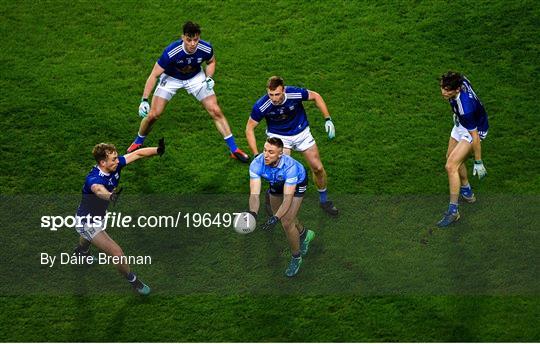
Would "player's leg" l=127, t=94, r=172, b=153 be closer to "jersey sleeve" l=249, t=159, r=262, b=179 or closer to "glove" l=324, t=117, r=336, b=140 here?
"glove" l=324, t=117, r=336, b=140

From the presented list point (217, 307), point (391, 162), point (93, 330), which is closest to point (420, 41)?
point (391, 162)

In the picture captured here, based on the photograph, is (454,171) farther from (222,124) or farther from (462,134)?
(222,124)

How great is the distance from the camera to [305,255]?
1234cm

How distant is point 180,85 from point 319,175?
104 inches

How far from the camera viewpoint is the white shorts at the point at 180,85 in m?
13.7

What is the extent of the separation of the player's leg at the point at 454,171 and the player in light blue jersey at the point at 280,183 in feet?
7.27

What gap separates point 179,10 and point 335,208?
19.4 ft

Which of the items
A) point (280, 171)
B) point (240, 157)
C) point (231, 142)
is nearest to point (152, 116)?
point (231, 142)

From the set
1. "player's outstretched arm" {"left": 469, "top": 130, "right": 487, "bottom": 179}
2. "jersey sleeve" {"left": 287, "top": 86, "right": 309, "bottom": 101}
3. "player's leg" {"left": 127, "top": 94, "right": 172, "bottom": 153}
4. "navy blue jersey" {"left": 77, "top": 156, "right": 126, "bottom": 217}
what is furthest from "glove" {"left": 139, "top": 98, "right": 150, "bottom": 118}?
"player's outstretched arm" {"left": 469, "top": 130, "right": 487, "bottom": 179}

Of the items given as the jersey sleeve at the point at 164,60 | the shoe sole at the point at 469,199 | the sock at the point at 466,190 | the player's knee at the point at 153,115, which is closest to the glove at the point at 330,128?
the sock at the point at 466,190

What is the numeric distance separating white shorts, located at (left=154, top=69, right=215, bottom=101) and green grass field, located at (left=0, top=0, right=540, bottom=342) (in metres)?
0.94

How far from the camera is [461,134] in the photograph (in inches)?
489

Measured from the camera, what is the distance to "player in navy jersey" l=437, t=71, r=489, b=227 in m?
12.0

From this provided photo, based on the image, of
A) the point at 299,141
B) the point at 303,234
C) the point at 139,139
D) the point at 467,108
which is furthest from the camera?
the point at 139,139
